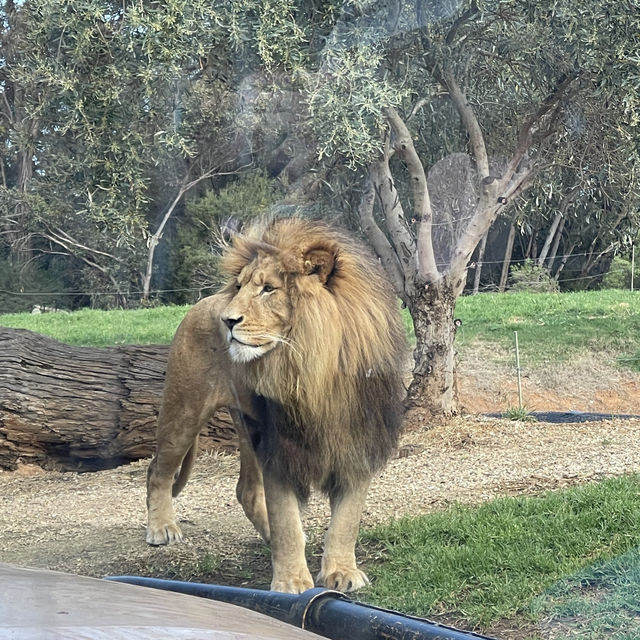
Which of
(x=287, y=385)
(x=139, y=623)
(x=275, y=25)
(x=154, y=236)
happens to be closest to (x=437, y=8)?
(x=275, y=25)

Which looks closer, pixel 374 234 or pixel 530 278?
pixel 374 234

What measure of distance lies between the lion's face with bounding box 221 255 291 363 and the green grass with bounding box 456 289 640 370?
5.97m

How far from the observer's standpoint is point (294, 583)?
165 inches

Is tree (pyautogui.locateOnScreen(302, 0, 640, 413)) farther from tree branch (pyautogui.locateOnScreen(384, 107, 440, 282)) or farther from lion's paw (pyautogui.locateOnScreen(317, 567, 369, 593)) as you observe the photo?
lion's paw (pyautogui.locateOnScreen(317, 567, 369, 593))

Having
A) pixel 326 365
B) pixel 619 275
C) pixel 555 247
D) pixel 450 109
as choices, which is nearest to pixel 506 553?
pixel 326 365

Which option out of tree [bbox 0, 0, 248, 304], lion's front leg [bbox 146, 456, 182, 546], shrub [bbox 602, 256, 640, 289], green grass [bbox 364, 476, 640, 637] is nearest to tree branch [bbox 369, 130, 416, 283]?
tree [bbox 0, 0, 248, 304]

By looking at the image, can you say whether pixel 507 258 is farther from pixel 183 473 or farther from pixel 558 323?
pixel 183 473

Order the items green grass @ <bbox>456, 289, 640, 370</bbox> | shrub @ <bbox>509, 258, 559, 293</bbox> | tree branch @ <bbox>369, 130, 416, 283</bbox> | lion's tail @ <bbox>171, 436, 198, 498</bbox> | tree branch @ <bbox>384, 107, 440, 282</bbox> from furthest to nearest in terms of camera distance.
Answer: green grass @ <bbox>456, 289, 640, 370</bbox> < shrub @ <bbox>509, 258, 559, 293</bbox> < tree branch @ <bbox>369, 130, 416, 283</bbox> < tree branch @ <bbox>384, 107, 440, 282</bbox> < lion's tail @ <bbox>171, 436, 198, 498</bbox>

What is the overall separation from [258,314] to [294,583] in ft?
4.00

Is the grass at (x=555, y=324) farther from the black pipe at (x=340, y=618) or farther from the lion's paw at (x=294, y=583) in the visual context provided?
the black pipe at (x=340, y=618)

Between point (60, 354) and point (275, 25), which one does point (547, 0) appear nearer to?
point (275, 25)

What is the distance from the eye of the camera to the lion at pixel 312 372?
12.9ft

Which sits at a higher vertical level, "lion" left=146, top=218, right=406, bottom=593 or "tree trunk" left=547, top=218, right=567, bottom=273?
"tree trunk" left=547, top=218, right=567, bottom=273

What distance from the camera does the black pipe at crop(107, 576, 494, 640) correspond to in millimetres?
2281
